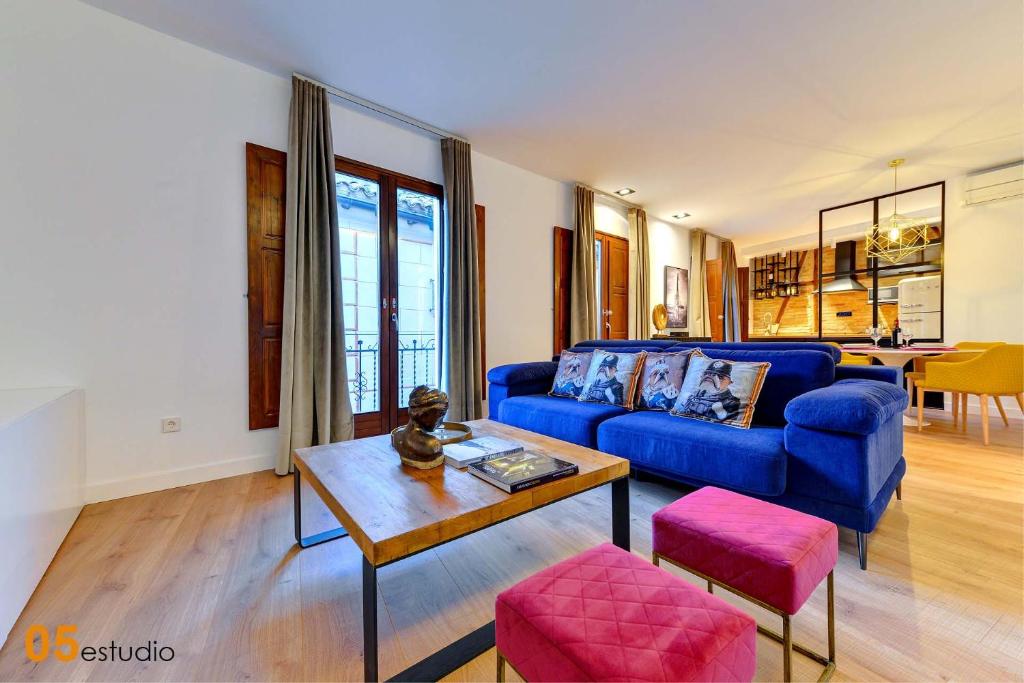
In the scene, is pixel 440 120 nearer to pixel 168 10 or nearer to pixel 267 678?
pixel 168 10

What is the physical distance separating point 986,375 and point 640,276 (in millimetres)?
3182

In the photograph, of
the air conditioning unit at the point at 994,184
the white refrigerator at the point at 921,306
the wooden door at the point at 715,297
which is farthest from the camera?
the wooden door at the point at 715,297

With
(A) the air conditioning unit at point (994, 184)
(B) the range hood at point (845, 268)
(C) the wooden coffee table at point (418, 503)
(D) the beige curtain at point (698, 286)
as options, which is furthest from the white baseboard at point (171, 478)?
(B) the range hood at point (845, 268)

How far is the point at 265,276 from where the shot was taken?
2.60 meters

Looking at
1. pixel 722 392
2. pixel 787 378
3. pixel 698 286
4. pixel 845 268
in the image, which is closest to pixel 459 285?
pixel 722 392

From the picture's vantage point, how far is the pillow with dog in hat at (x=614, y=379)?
8.10 feet

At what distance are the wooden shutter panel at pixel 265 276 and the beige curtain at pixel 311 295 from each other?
0.37 ft

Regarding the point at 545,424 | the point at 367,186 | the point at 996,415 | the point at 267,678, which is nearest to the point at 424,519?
the point at 267,678

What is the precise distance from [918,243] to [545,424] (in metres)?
6.07

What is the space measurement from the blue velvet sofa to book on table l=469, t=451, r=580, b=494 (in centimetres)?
84

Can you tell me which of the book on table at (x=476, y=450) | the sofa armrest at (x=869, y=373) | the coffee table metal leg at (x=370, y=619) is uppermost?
the sofa armrest at (x=869, y=373)

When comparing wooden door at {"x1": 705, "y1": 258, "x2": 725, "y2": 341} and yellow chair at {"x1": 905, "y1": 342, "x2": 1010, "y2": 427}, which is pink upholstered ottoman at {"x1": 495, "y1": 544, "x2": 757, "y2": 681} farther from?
wooden door at {"x1": 705, "y1": 258, "x2": 725, "y2": 341}

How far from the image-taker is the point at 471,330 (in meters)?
3.51

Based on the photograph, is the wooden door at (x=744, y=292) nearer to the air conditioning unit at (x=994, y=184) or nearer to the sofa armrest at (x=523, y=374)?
the air conditioning unit at (x=994, y=184)
